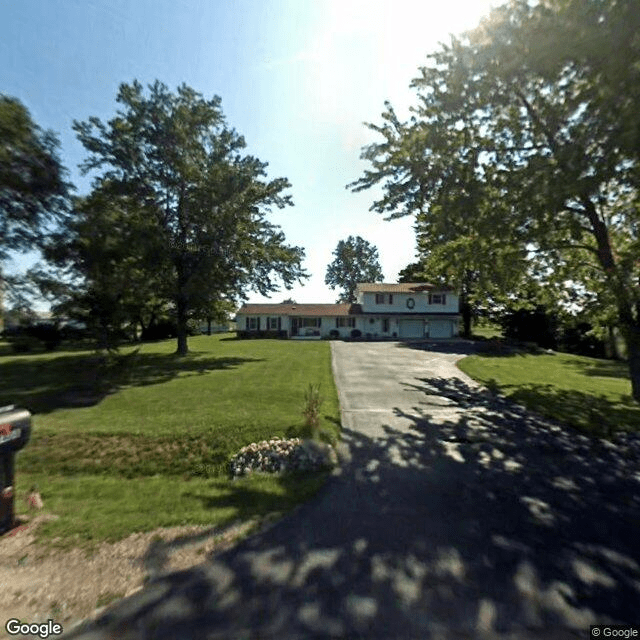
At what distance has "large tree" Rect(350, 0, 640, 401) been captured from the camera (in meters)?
7.34

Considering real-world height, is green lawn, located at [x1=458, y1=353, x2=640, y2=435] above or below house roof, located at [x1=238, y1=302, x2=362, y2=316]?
below

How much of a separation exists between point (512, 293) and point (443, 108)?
9.86 m

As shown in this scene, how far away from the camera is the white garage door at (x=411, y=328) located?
47531 mm

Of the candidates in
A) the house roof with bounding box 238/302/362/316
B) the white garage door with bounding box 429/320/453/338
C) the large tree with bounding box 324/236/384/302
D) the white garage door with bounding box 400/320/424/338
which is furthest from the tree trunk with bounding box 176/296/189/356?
the large tree with bounding box 324/236/384/302

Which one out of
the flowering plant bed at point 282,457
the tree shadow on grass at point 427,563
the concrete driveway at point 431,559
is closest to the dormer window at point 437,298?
the concrete driveway at point 431,559

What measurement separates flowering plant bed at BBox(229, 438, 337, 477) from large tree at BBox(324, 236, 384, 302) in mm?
83458

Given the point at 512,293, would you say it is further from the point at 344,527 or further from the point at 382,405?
the point at 344,527

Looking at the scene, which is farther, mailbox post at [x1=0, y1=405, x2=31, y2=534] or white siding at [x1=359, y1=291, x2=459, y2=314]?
white siding at [x1=359, y1=291, x2=459, y2=314]

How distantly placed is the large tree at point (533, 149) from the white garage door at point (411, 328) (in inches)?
1205

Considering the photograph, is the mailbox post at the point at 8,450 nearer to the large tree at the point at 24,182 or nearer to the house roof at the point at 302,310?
the large tree at the point at 24,182

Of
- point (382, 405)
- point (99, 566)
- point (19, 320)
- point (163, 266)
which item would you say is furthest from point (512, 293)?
point (19, 320)

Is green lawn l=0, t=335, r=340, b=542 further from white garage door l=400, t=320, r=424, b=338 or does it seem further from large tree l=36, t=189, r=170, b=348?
white garage door l=400, t=320, r=424, b=338

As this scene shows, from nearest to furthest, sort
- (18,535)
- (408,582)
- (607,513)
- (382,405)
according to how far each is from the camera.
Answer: (408,582) → (18,535) → (607,513) → (382,405)

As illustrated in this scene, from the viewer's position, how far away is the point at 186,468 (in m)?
7.54
